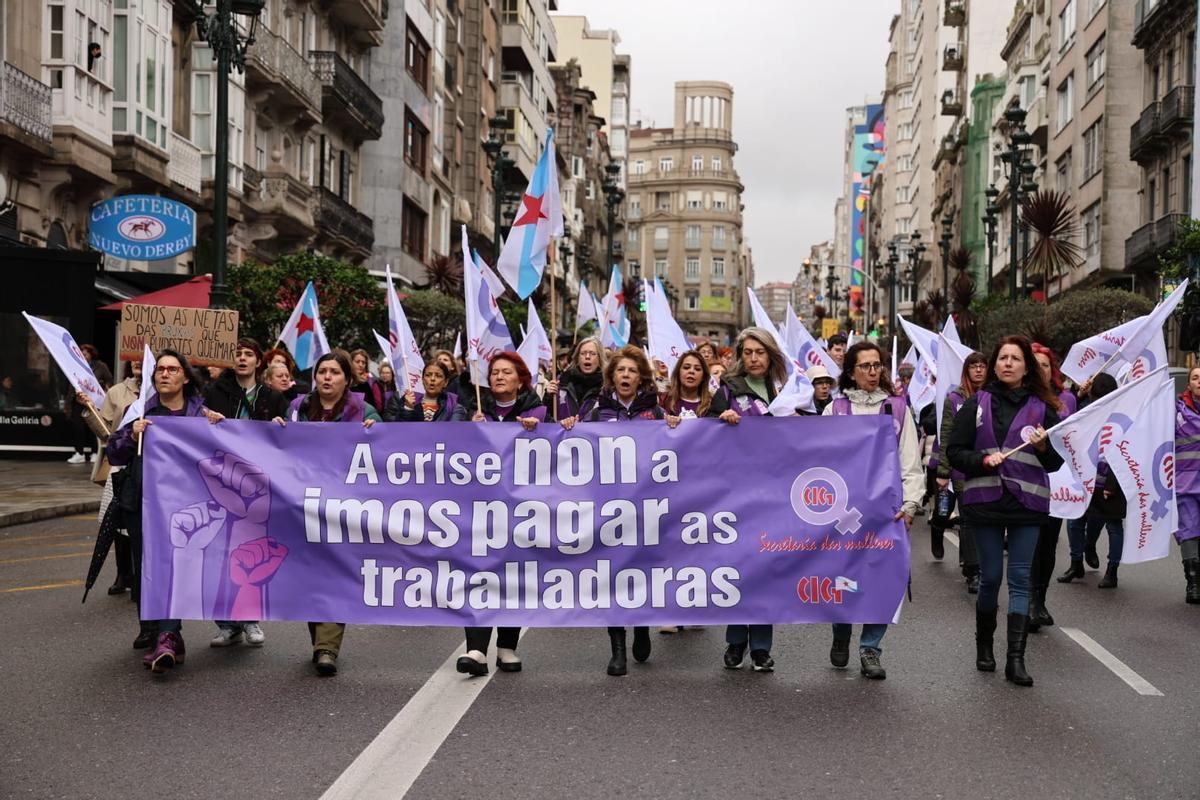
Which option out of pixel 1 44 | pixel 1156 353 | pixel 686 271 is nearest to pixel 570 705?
pixel 1156 353

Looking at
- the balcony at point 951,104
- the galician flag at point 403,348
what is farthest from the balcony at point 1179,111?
the balcony at point 951,104

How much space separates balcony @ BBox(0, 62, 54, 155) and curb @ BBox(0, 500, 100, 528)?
7427 mm

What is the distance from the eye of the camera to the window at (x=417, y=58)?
44938 mm

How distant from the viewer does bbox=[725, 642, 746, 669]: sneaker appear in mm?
7758

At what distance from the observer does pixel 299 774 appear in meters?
5.50

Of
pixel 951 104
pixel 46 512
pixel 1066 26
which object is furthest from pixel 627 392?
pixel 951 104

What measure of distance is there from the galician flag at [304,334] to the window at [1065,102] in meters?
41.4

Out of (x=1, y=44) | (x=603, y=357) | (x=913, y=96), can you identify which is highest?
(x=913, y=96)

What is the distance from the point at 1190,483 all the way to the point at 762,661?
196 inches

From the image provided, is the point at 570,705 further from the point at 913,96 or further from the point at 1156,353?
the point at 913,96

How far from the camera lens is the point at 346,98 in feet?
126

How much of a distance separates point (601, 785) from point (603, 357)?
205 inches

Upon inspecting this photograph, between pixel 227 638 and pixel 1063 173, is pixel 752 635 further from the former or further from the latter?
pixel 1063 173

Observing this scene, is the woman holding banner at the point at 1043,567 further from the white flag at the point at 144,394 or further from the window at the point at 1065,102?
the window at the point at 1065,102
